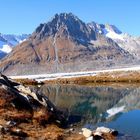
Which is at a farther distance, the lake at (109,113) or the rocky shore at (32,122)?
the lake at (109,113)

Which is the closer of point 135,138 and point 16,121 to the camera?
point 135,138

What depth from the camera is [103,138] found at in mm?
38219

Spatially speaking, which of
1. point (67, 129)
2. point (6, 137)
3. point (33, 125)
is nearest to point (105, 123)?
point (67, 129)

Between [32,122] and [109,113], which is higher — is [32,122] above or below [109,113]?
below

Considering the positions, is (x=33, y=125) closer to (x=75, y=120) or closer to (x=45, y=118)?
(x=45, y=118)

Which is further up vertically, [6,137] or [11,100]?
[11,100]

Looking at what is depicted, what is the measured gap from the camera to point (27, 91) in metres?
55.2

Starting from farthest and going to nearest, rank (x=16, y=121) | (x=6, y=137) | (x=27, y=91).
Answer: (x=27, y=91) → (x=16, y=121) → (x=6, y=137)

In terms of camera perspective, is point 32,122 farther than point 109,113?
No

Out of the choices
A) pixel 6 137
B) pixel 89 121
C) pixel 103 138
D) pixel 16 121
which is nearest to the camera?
pixel 6 137

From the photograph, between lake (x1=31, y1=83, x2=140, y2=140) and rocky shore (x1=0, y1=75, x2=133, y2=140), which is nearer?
rocky shore (x1=0, y1=75, x2=133, y2=140)

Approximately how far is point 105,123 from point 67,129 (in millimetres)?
6616

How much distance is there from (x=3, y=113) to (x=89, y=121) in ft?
37.5

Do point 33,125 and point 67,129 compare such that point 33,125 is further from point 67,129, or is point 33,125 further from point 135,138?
point 135,138
